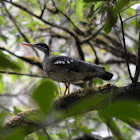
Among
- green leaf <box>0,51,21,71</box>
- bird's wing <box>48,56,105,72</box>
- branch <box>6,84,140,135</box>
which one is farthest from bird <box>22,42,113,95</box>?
green leaf <box>0,51,21,71</box>

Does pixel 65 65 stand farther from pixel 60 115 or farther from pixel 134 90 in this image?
pixel 60 115

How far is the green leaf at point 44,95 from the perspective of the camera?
0.48 meters

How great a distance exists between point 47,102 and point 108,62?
395 centimetres

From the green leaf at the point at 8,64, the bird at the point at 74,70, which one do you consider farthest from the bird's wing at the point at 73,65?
the green leaf at the point at 8,64

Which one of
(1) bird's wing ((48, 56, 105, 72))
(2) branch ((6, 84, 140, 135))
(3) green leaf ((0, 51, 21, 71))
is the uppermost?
(3) green leaf ((0, 51, 21, 71))

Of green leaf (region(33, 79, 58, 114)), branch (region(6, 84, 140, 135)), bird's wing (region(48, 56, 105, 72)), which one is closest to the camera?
green leaf (region(33, 79, 58, 114))

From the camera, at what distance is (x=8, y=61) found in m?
0.57

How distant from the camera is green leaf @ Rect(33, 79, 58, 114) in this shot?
0.48 metres

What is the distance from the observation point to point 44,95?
487 millimetres

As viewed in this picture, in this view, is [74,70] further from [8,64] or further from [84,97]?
[8,64]

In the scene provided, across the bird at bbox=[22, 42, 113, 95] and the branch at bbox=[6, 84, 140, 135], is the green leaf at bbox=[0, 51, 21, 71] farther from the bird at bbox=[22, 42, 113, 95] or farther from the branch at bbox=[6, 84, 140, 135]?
the bird at bbox=[22, 42, 113, 95]

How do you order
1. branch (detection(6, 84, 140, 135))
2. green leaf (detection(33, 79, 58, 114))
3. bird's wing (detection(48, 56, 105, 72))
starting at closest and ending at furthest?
green leaf (detection(33, 79, 58, 114)) < branch (detection(6, 84, 140, 135)) < bird's wing (detection(48, 56, 105, 72))

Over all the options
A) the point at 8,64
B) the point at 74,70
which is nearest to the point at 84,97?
the point at 74,70

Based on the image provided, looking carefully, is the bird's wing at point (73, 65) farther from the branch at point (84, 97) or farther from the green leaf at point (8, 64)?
the green leaf at point (8, 64)
